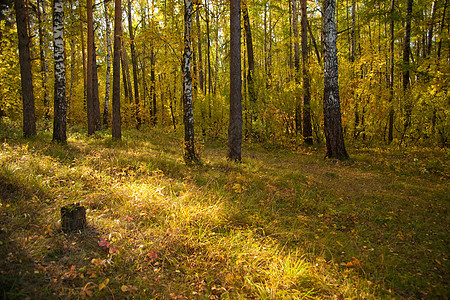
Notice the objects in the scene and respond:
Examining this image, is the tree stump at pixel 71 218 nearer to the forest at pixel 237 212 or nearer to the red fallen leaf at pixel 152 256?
the forest at pixel 237 212

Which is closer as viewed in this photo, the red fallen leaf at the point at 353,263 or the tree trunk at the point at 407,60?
the red fallen leaf at the point at 353,263

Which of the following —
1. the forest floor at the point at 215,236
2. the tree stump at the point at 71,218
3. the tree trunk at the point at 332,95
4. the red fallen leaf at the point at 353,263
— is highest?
the tree trunk at the point at 332,95

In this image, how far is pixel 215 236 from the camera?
3.36 metres

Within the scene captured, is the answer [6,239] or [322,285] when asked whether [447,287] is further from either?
[6,239]

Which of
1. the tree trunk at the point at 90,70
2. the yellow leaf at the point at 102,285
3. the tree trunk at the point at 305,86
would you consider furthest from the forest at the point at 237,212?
the tree trunk at the point at 90,70

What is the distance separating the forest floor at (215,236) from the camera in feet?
7.99

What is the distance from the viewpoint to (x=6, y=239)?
250 centimetres

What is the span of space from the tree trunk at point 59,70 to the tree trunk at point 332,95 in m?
8.75

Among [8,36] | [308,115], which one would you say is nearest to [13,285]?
[308,115]

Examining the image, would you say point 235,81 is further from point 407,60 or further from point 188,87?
point 407,60

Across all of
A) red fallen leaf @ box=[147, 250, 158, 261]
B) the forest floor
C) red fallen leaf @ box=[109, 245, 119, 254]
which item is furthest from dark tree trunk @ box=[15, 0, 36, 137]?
red fallen leaf @ box=[147, 250, 158, 261]

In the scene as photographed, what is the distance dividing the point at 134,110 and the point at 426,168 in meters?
17.3

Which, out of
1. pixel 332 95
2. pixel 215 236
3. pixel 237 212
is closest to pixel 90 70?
pixel 332 95

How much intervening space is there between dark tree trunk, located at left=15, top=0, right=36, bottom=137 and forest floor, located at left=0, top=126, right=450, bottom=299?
3.83 meters
